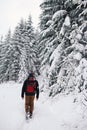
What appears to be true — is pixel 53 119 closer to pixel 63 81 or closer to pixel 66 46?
pixel 63 81

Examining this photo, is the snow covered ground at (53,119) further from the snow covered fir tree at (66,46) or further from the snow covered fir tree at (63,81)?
the snow covered fir tree at (66,46)

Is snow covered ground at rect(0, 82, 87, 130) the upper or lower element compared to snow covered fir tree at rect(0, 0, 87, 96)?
lower

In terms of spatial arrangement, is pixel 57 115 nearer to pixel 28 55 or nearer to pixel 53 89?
pixel 53 89

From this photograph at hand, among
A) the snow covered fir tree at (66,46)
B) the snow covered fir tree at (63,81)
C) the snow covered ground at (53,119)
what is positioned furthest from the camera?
the snow covered fir tree at (66,46)

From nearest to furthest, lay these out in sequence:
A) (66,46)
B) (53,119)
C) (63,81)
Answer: (53,119) < (63,81) < (66,46)

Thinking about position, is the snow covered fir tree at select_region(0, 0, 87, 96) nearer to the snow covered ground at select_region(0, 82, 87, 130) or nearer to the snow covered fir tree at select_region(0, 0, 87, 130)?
the snow covered fir tree at select_region(0, 0, 87, 130)

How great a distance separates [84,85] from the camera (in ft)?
33.4

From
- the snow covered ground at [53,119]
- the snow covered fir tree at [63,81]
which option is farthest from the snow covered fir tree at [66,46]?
the snow covered ground at [53,119]

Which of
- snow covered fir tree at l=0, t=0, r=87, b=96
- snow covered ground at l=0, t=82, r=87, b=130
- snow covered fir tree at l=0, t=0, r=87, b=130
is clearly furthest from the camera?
snow covered fir tree at l=0, t=0, r=87, b=96

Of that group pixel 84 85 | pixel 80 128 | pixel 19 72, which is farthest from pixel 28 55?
pixel 80 128

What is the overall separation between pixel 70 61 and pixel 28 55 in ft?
77.1

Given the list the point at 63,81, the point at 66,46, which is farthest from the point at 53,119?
the point at 66,46

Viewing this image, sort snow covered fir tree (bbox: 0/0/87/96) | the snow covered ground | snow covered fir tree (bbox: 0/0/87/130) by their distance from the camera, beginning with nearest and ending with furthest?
the snow covered ground, snow covered fir tree (bbox: 0/0/87/130), snow covered fir tree (bbox: 0/0/87/96)

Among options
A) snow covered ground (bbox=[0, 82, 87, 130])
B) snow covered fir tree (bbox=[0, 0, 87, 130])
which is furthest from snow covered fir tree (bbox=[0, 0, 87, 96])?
snow covered ground (bbox=[0, 82, 87, 130])
